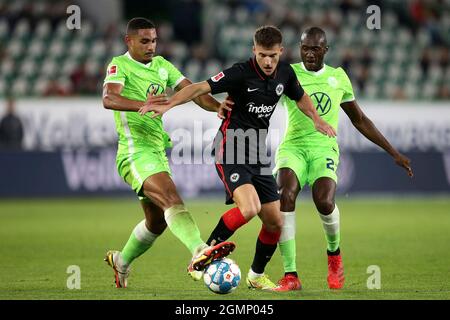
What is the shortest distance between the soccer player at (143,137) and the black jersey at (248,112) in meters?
0.34

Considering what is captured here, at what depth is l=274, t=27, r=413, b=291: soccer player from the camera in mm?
8555

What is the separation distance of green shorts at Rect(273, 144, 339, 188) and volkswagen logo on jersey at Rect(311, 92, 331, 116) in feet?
1.10

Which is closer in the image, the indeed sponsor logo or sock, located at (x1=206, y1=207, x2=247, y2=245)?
sock, located at (x1=206, y1=207, x2=247, y2=245)

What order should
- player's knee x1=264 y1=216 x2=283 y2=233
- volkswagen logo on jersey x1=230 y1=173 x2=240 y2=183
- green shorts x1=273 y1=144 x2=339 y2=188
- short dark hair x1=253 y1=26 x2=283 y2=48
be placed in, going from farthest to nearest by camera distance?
green shorts x1=273 y1=144 x2=339 y2=188 < player's knee x1=264 y1=216 x2=283 y2=233 < volkswagen logo on jersey x1=230 y1=173 x2=240 y2=183 < short dark hair x1=253 y1=26 x2=283 y2=48

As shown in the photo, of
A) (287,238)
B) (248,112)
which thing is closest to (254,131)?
(248,112)

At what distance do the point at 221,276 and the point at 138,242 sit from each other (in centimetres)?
143

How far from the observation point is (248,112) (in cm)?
820

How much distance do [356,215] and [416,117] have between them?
4.98m

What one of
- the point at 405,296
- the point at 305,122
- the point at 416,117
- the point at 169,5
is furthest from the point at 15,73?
the point at 405,296

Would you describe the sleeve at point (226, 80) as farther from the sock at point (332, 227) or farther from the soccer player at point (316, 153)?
the sock at point (332, 227)

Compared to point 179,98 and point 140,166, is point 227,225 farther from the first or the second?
point 179,98

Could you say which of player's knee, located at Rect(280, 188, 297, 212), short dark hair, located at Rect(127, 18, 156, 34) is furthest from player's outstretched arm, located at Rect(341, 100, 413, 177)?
short dark hair, located at Rect(127, 18, 156, 34)

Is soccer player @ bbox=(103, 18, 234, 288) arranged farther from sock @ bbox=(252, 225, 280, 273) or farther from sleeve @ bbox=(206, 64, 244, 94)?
sock @ bbox=(252, 225, 280, 273)
